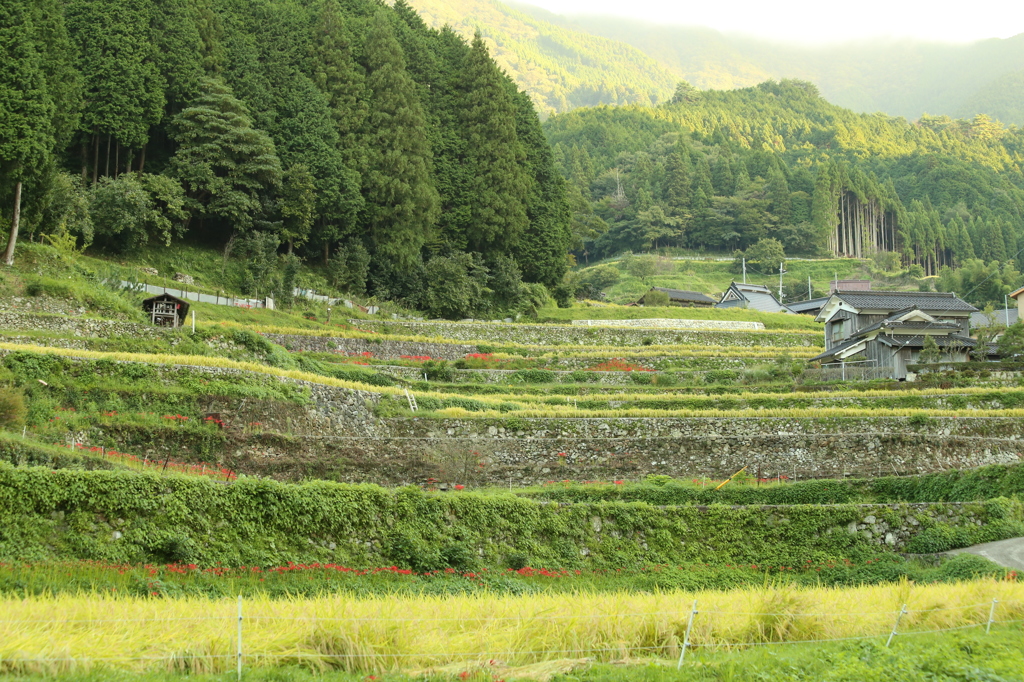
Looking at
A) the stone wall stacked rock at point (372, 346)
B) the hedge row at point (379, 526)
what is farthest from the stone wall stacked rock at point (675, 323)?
the hedge row at point (379, 526)

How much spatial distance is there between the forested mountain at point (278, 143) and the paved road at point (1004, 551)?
113 ft

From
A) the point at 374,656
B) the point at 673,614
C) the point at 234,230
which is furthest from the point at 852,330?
the point at 374,656

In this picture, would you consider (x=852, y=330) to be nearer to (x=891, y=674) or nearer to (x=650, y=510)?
(x=650, y=510)

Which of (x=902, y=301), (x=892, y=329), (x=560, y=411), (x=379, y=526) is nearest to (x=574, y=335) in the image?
(x=892, y=329)

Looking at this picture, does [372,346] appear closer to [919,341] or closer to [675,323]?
[919,341]

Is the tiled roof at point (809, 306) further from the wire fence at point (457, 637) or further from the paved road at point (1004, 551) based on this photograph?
the wire fence at point (457, 637)

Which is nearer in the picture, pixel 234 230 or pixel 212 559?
pixel 212 559

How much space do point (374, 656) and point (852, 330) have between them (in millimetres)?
40467

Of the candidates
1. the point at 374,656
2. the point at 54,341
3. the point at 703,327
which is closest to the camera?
the point at 374,656

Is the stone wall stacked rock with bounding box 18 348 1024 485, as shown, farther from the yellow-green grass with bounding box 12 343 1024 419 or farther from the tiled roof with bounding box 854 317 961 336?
the tiled roof with bounding box 854 317 961 336

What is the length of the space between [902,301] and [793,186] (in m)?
79.6

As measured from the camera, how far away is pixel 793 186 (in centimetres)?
12162

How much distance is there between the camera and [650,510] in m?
17.4

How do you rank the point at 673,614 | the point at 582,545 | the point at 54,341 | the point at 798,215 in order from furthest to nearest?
1. the point at 798,215
2. the point at 54,341
3. the point at 582,545
4. the point at 673,614
